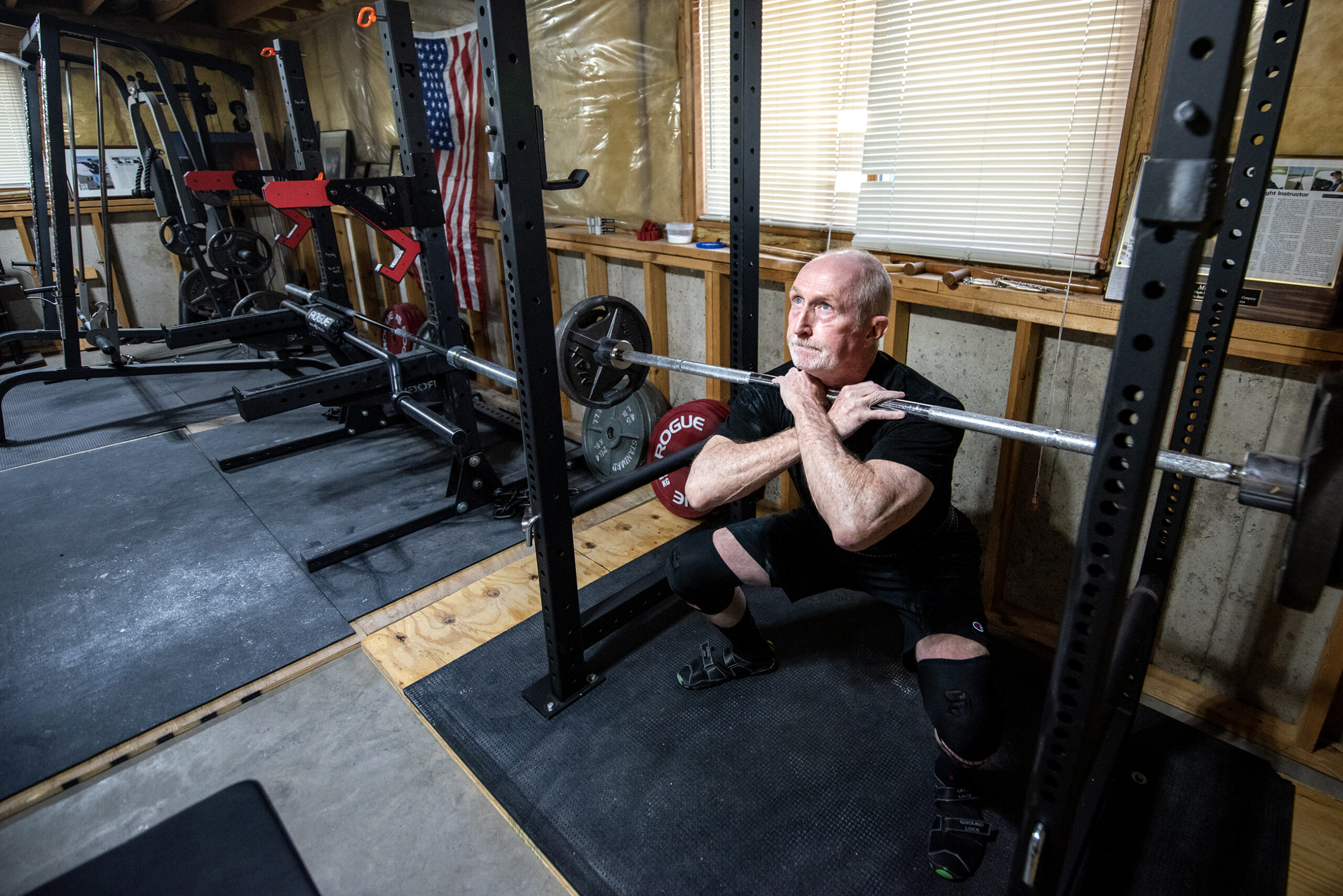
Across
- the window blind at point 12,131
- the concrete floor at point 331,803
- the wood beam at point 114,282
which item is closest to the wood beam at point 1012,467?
the concrete floor at point 331,803

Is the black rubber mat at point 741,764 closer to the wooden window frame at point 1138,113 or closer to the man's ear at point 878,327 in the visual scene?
the man's ear at point 878,327

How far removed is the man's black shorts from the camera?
1.54 meters

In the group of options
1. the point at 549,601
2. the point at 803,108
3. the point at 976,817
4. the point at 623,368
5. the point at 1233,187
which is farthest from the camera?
the point at 803,108

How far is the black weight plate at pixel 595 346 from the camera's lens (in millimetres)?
1820

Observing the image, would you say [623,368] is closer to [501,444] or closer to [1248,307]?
[1248,307]

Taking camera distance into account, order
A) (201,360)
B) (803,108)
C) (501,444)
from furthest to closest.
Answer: (201,360)
(501,444)
(803,108)

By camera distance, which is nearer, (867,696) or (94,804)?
(94,804)

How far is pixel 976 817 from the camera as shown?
4.88 ft

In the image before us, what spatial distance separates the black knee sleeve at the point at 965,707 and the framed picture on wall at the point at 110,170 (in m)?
6.69

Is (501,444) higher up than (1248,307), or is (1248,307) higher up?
(1248,307)

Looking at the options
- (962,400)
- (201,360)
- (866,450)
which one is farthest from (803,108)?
(201,360)

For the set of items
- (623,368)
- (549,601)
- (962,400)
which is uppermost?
(623,368)

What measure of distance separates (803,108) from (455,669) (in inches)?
88.0

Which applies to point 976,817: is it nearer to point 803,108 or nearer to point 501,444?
point 803,108
